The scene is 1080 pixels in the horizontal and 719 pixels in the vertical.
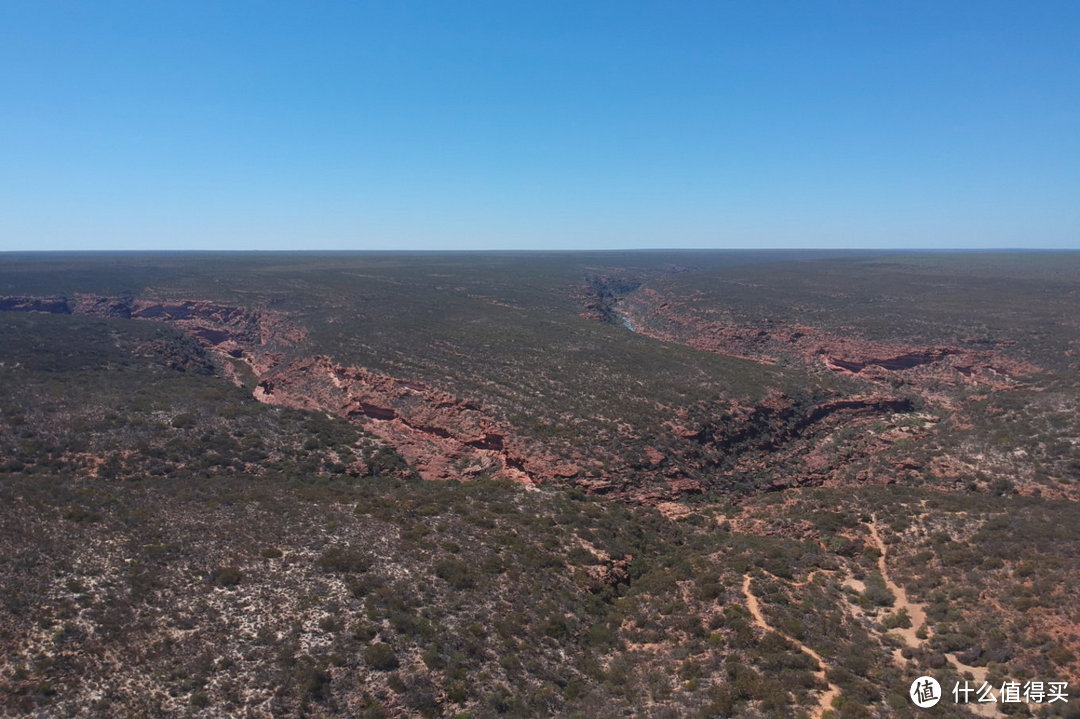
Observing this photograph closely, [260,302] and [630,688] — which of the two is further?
[260,302]

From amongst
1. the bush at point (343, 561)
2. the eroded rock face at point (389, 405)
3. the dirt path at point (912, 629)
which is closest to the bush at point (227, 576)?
the bush at point (343, 561)

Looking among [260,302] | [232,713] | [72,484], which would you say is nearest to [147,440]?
[72,484]

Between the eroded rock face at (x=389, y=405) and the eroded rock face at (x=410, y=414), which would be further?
the eroded rock face at (x=410, y=414)

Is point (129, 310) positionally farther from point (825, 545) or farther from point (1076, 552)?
point (1076, 552)

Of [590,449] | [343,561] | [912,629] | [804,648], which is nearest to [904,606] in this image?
[912,629]

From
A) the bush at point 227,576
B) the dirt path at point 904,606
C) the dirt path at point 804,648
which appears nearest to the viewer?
the dirt path at point 804,648

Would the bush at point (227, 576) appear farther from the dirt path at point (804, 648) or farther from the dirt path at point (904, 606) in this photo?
the dirt path at point (904, 606)

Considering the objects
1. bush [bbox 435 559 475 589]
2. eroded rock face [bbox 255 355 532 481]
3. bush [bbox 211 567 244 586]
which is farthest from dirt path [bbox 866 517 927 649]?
bush [bbox 211 567 244 586]

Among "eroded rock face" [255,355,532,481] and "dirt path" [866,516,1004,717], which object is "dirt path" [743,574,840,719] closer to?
"dirt path" [866,516,1004,717]
